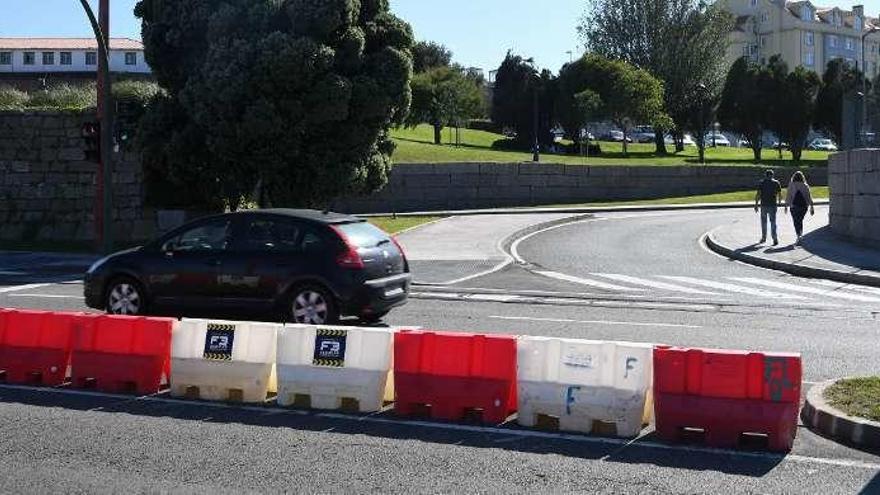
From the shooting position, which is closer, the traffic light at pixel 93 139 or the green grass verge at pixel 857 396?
the green grass verge at pixel 857 396

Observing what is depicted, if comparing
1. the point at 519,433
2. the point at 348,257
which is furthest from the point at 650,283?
the point at 519,433

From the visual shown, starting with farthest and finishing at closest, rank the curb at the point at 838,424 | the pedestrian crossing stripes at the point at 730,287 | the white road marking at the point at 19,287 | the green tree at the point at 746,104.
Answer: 1. the green tree at the point at 746,104
2. the white road marking at the point at 19,287
3. the pedestrian crossing stripes at the point at 730,287
4. the curb at the point at 838,424

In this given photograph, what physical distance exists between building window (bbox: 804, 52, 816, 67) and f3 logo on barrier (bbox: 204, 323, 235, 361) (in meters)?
120

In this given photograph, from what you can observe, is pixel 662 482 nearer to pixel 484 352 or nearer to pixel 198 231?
pixel 484 352

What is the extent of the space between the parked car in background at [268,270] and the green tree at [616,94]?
46437 mm

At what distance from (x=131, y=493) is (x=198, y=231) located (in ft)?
24.4

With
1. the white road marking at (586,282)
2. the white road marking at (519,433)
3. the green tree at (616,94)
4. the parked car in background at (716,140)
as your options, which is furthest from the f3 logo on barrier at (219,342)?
the parked car in background at (716,140)

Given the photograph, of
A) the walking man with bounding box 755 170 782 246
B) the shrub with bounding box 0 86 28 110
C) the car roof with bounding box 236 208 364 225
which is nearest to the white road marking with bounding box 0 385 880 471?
the car roof with bounding box 236 208 364 225

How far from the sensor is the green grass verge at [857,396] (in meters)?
7.98

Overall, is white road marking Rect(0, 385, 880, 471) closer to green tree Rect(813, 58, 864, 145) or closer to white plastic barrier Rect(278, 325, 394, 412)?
white plastic barrier Rect(278, 325, 394, 412)

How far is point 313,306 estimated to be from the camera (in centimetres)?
1325

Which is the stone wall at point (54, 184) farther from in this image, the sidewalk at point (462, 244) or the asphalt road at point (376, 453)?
the asphalt road at point (376, 453)

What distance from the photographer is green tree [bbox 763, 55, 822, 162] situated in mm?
65250

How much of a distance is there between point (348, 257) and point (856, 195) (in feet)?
54.7
